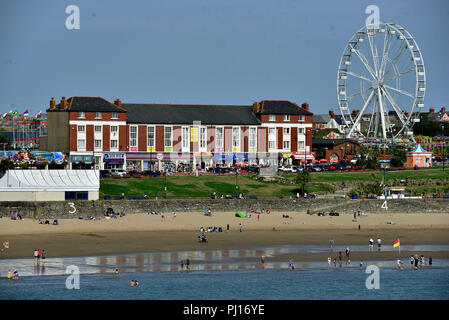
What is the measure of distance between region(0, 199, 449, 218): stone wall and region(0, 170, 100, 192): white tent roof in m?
2.49

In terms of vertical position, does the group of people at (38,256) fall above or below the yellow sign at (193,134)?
below

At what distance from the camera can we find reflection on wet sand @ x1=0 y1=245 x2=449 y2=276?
2217 inches

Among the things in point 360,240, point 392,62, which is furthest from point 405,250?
point 392,62

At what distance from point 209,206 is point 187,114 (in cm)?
3679

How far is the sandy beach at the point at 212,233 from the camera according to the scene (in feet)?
214

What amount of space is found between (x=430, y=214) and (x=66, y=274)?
50.6 m

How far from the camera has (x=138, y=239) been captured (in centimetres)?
7006

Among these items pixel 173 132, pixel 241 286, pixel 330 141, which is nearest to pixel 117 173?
pixel 173 132

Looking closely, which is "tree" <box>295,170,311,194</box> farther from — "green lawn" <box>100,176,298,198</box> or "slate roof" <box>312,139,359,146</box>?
"slate roof" <box>312,139,359,146</box>

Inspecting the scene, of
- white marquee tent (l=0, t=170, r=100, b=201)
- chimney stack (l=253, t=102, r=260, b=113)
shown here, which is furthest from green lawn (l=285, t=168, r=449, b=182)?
white marquee tent (l=0, t=170, r=100, b=201)

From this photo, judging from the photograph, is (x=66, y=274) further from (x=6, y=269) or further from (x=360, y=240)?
(x=360, y=240)

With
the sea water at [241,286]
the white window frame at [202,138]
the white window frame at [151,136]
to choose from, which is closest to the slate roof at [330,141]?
the white window frame at [202,138]

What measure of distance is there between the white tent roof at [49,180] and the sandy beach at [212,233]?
528cm

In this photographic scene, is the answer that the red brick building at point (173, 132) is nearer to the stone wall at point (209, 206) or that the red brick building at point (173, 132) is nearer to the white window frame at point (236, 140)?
the white window frame at point (236, 140)
